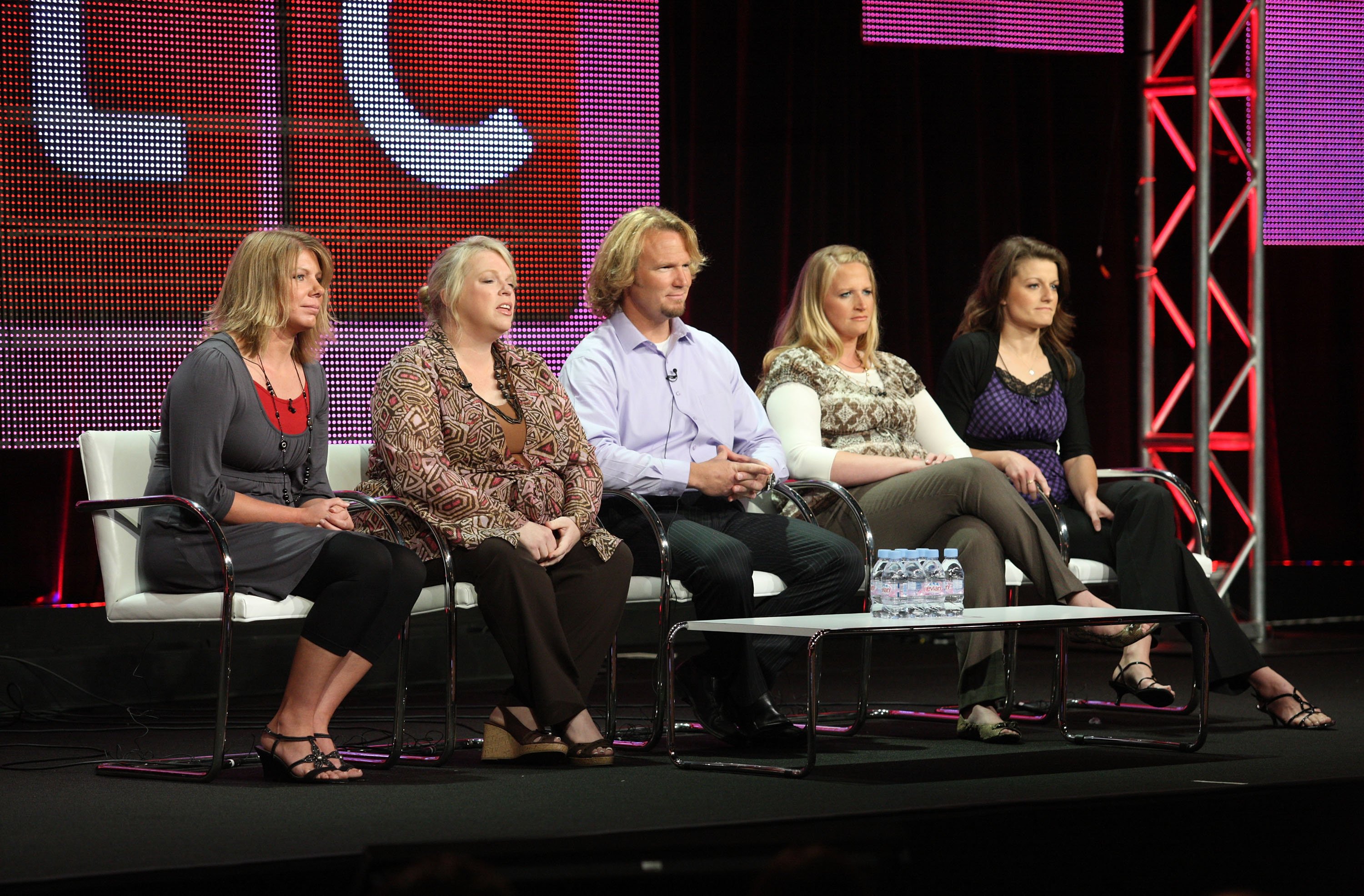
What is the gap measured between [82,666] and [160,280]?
1.07m

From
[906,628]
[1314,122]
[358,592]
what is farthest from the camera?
[1314,122]

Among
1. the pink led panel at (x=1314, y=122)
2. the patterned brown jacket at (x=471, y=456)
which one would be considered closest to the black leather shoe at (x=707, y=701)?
the patterned brown jacket at (x=471, y=456)

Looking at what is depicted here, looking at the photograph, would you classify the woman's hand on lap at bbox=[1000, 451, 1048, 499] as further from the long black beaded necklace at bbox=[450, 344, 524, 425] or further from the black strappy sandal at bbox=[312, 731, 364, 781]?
the black strappy sandal at bbox=[312, 731, 364, 781]

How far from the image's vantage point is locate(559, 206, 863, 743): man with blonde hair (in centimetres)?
356

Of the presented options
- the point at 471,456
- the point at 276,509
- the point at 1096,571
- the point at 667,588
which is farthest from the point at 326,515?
the point at 1096,571

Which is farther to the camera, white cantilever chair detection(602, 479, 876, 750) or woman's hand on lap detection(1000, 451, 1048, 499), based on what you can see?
woman's hand on lap detection(1000, 451, 1048, 499)

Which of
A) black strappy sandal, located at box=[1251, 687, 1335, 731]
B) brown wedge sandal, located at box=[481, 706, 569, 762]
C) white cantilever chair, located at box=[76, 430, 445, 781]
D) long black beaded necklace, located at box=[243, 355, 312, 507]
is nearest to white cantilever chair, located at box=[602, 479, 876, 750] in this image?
brown wedge sandal, located at box=[481, 706, 569, 762]

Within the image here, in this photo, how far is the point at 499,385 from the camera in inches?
143

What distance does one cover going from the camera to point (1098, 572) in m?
3.95

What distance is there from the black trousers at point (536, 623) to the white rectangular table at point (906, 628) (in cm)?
20

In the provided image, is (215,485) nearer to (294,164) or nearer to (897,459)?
(897,459)


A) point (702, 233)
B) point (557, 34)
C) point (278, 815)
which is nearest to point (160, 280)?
point (557, 34)

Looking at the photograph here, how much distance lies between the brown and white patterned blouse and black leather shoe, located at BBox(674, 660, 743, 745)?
71 centimetres

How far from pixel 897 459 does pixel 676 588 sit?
744 mm
